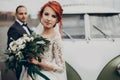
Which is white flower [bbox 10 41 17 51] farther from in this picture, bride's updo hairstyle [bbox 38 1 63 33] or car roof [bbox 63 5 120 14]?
car roof [bbox 63 5 120 14]

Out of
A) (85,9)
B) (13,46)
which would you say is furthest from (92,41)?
(13,46)

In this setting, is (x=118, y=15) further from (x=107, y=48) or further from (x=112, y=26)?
(x=107, y=48)

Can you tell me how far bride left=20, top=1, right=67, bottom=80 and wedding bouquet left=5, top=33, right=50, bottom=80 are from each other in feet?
0.18

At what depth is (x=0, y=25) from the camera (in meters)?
4.19

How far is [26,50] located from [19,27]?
438 millimetres

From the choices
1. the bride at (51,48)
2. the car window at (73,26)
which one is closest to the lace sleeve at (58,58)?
the bride at (51,48)

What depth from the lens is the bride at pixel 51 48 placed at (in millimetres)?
4105

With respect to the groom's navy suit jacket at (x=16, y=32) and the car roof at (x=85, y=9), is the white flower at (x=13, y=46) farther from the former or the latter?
the car roof at (x=85, y=9)

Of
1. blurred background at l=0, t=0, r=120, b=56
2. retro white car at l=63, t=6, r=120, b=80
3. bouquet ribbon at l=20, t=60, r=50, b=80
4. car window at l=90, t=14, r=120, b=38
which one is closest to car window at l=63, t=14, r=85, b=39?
retro white car at l=63, t=6, r=120, b=80

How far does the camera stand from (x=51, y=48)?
4129 millimetres

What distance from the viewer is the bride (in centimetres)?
411

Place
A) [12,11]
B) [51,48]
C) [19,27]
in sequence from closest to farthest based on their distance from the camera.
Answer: [51,48], [12,11], [19,27]

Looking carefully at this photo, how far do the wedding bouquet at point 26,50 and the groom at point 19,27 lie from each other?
0.46 feet

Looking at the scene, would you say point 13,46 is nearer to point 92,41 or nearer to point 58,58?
point 58,58
